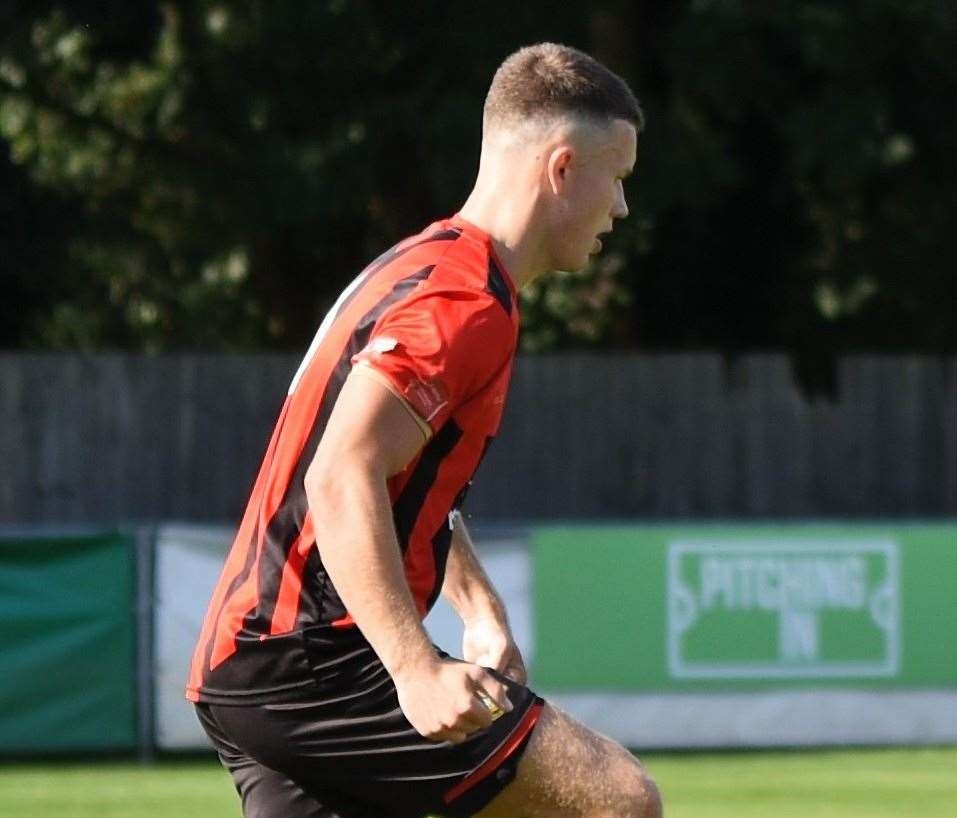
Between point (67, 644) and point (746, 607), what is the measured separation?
3735mm

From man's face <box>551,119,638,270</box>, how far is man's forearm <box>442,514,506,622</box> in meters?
0.69

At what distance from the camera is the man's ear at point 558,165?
3.83m

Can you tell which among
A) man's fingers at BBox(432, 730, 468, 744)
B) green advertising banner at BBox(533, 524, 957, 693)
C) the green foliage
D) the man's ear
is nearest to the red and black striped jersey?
the man's ear

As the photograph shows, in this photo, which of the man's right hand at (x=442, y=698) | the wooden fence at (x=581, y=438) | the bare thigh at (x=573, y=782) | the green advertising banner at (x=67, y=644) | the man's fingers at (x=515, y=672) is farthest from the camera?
the wooden fence at (x=581, y=438)

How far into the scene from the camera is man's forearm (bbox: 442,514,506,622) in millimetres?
4293

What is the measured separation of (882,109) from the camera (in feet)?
51.7

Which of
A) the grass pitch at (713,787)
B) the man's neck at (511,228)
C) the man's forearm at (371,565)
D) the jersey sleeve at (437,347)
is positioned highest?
the man's neck at (511,228)

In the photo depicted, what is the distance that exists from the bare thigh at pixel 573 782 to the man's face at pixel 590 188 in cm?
87

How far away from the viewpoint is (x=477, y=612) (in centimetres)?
429

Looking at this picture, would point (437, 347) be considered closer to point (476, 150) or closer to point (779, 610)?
point (779, 610)

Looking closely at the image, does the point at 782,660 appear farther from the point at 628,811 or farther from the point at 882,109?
the point at 628,811

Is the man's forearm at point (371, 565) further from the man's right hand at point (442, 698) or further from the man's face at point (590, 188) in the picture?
the man's face at point (590, 188)

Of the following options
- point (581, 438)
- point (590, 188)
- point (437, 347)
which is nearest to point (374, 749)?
point (437, 347)

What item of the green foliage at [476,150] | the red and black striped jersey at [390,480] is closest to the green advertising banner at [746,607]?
the green foliage at [476,150]
